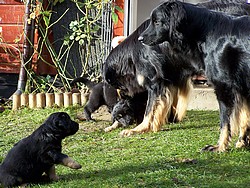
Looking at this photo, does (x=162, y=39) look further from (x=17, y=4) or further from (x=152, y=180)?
(x=17, y=4)

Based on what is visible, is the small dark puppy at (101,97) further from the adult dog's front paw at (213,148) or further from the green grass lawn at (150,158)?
the adult dog's front paw at (213,148)

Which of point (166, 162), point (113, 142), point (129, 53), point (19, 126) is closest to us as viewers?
point (166, 162)

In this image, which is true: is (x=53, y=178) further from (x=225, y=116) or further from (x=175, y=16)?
(x=175, y=16)

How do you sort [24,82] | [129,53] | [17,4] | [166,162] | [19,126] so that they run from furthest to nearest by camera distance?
[17,4] → [24,82] → [19,126] → [129,53] → [166,162]

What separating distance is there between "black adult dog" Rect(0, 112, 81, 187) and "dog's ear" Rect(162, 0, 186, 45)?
1.80 m

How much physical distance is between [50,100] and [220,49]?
4.42 meters

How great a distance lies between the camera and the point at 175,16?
6.17 metres

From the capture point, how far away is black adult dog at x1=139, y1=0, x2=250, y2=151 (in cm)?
580

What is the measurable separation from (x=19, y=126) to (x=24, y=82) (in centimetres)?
202

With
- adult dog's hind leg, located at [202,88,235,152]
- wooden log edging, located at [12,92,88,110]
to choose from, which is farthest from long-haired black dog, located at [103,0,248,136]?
wooden log edging, located at [12,92,88,110]

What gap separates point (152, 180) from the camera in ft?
16.1

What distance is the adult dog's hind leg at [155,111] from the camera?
7.36 meters

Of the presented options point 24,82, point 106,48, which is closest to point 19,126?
point 24,82

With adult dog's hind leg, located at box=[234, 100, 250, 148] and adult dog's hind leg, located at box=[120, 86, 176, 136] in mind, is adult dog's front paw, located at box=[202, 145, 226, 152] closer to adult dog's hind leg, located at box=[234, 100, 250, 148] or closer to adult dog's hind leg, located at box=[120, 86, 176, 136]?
adult dog's hind leg, located at box=[234, 100, 250, 148]
